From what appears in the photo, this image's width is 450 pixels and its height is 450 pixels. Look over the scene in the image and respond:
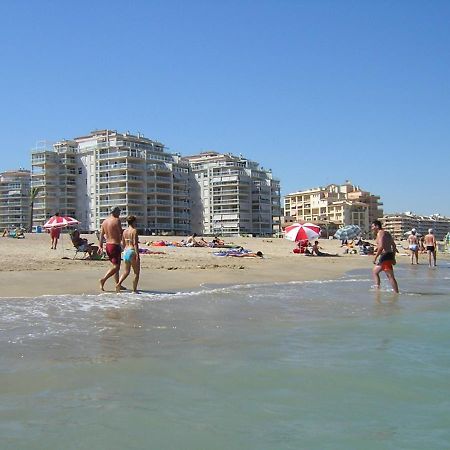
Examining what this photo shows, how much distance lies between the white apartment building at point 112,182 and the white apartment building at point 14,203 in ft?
59.9

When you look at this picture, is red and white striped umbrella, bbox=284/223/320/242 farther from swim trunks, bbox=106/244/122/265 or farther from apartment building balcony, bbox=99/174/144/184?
apartment building balcony, bbox=99/174/144/184

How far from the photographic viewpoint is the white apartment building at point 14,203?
110 metres

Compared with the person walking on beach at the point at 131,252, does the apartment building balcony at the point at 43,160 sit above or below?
above

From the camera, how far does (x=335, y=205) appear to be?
149m

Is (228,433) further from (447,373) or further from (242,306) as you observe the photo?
(242,306)

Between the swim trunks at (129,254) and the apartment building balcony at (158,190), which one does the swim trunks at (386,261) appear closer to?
the swim trunks at (129,254)

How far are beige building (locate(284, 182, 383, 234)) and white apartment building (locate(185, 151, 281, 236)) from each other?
4378 centimetres

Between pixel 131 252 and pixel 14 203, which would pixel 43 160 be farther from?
pixel 131 252

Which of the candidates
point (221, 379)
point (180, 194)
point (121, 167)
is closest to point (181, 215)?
point (180, 194)

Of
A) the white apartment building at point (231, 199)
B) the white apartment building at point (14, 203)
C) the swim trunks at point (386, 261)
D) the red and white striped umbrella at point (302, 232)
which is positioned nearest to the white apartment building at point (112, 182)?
the white apartment building at point (231, 199)

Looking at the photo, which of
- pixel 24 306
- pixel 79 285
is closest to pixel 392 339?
pixel 24 306

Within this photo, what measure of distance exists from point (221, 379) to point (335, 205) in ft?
486

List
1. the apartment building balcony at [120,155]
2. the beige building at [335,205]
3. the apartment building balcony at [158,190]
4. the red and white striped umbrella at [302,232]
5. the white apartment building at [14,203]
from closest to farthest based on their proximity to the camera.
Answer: the red and white striped umbrella at [302,232] < the apartment building balcony at [120,155] < the apartment building balcony at [158,190] < the white apartment building at [14,203] < the beige building at [335,205]

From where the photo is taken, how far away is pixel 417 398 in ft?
13.6
